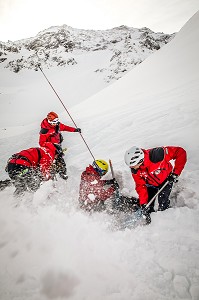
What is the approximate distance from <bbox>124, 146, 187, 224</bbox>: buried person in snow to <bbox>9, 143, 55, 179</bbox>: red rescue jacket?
263 cm

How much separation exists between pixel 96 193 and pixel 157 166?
1.52 m

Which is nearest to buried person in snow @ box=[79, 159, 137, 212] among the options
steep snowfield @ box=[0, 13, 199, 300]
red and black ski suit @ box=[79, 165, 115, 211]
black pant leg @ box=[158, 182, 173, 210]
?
red and black ski suit @ box=[79, 165, 115, 211]

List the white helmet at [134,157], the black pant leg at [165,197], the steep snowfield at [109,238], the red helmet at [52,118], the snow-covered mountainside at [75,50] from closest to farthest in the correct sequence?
the steep snowfield at [109,238]
the white helmet at [134,157]
the black pant leg at [165,197]
the red helmet at [52,118]
the snow-covered mountainside at [75,50]

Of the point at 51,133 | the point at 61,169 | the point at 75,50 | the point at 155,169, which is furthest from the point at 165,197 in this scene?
the point at 75,50

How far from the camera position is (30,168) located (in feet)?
19.6

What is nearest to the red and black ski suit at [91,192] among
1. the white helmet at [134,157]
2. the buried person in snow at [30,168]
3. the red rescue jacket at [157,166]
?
the red rescue jacket at [157,166]

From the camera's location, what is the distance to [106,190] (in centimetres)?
525

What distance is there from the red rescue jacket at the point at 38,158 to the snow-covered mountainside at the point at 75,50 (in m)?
31.4

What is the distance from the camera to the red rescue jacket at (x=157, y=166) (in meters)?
4.43

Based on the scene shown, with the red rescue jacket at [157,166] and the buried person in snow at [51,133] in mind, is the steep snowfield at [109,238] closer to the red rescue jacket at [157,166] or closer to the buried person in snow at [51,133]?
the buried person in snow at [51,133]

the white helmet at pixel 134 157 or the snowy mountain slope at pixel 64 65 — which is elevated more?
the snowy mountain slope at pixel 64 65

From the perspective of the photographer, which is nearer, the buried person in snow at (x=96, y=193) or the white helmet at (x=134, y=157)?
the white helmet at (x=134, y=157)

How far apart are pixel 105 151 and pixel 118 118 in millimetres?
2658

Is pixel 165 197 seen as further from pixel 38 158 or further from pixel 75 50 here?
pixel 75 50
